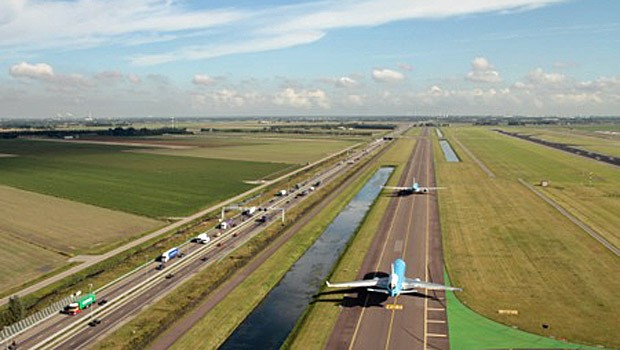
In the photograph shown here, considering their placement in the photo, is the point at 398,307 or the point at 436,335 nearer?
the point at 436,335

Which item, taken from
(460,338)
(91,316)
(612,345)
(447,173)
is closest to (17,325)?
(91,316)

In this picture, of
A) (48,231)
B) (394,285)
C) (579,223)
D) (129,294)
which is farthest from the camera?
(579,223)

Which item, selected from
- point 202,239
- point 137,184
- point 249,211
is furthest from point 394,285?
point 137,184

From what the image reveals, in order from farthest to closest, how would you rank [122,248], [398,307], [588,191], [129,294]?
[588,191] → [122,248] → [129,294] → [398,307]

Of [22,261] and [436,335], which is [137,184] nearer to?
[22,261]

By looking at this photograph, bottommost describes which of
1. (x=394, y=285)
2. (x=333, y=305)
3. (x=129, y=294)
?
(x=333, y=305)

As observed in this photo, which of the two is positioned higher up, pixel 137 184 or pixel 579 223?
pixel 137 184

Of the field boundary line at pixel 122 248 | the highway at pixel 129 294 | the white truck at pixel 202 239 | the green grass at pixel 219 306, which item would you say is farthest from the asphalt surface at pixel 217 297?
the field boundary line at pixel 122 248
